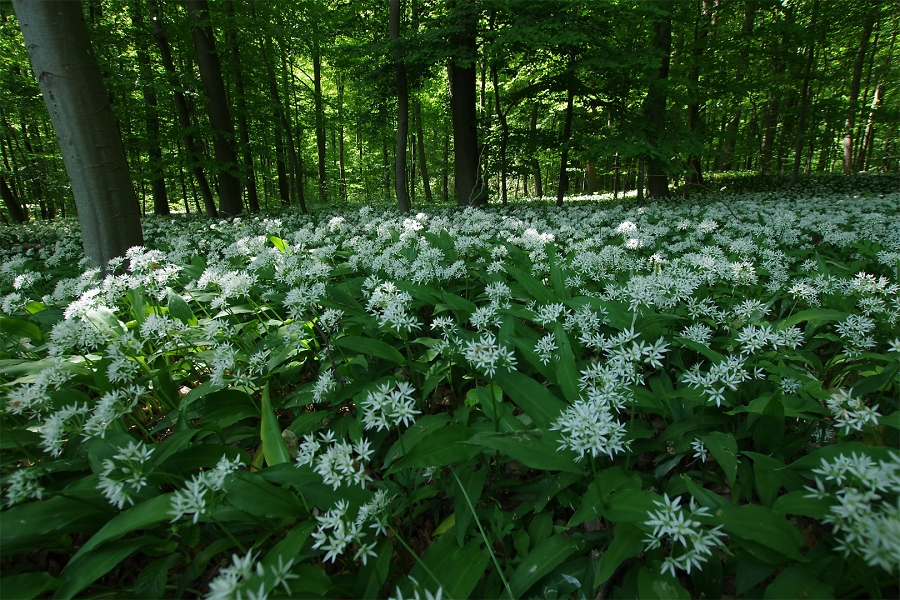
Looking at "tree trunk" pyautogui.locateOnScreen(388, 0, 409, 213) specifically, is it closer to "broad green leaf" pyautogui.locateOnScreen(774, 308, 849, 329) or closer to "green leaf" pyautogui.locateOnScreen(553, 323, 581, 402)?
"green leaf" pyautogui.locateOnScreen(553, 323, 581, 402)

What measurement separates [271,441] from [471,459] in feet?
2.82

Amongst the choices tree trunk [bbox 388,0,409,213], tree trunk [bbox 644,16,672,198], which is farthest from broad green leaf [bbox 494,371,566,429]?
tree trunk [bbox 388,0,409,213]

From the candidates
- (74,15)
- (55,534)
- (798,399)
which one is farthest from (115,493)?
(74,15)

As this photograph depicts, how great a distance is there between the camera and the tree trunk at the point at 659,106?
786 cm

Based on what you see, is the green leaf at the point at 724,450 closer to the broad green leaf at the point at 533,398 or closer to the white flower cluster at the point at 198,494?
the broad green leaf at the point at 533,398

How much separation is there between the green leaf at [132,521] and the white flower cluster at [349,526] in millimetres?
503

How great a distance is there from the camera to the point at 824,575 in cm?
108

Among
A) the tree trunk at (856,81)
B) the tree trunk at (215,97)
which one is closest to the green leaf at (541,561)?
the tree trunk at (215,97)

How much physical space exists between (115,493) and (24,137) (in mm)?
20191

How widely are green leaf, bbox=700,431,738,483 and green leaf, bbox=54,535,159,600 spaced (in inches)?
82.0

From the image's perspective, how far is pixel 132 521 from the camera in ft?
4.14

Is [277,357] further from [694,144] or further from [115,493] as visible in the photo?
[694,144]

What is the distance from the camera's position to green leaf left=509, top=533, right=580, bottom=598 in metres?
1.27

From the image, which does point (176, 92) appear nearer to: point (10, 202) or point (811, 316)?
point (10, 202)
